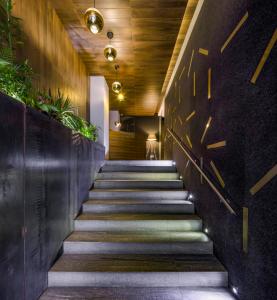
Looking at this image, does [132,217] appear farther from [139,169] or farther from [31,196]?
[139,169]

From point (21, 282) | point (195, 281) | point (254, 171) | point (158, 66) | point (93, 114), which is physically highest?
point (158, 66)

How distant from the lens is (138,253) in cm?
244

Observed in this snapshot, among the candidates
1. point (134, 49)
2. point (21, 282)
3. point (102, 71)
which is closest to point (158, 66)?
point (134, 49)

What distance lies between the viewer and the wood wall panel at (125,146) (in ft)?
31.0

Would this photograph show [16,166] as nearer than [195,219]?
Yes

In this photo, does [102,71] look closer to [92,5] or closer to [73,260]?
[92,5]

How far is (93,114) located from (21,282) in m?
5.04

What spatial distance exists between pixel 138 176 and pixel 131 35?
9.21 ft

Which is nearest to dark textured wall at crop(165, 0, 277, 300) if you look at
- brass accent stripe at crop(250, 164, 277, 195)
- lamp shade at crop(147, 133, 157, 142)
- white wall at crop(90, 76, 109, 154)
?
brass accent stripe at crop(250, 164, 277, 195)

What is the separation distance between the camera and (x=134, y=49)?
15.2ft

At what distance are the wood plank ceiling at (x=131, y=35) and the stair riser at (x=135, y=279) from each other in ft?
12.2

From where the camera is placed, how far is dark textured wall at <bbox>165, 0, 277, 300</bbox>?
1.49 metres

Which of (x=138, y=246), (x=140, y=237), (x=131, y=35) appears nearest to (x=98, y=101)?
(x=131, y=35)

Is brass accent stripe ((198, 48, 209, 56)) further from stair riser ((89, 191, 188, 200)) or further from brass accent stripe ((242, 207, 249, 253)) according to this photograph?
stair riser ((89, 191, 188, 200))
